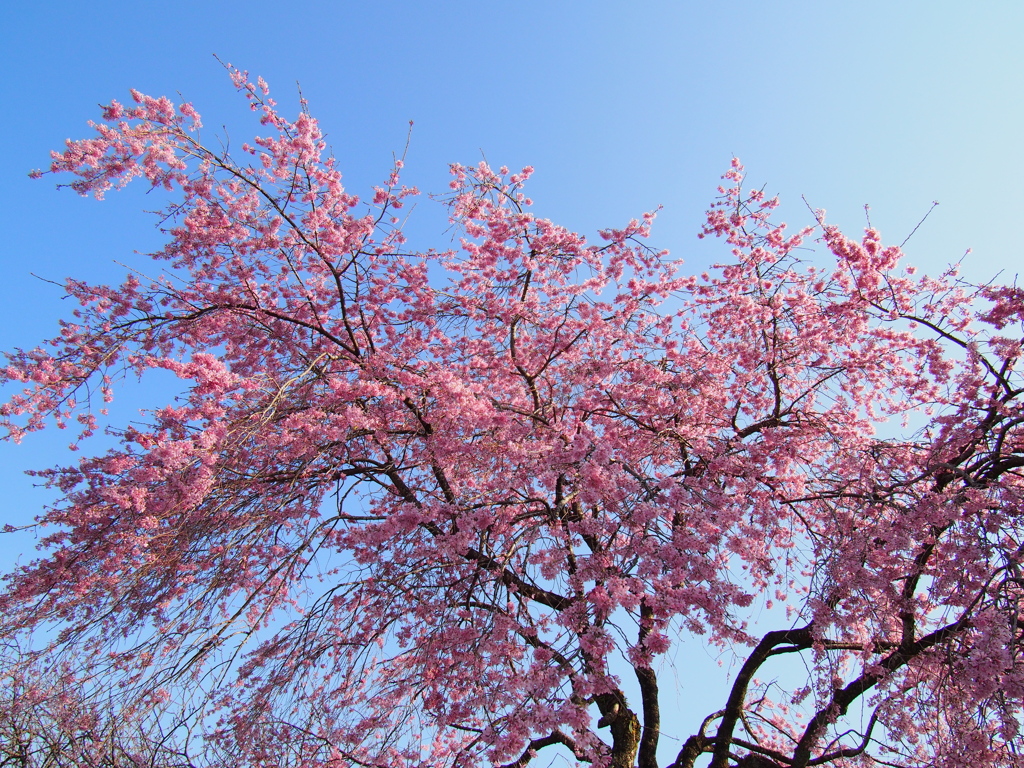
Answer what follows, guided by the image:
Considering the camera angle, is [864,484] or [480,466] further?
[480,466]

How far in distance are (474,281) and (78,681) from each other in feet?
19.8

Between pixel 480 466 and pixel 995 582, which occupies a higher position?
pixel 480 466

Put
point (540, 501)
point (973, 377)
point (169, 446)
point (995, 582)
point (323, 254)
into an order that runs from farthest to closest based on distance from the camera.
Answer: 1. point (323, 254)
2. point (540, 501)
3. point (973, 377)
4. point (169, 446)
5. point (995, 582)

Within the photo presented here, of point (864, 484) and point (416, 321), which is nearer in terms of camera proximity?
point (864, 484)

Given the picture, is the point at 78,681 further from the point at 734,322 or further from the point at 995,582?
the point at 734,322

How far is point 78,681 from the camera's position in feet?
16.3

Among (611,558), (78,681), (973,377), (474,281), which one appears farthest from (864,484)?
(78,681)

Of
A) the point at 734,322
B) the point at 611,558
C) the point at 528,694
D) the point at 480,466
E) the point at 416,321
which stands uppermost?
the point at 734,322

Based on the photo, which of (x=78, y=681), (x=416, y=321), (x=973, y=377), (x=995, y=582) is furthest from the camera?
(x=416, y=321)

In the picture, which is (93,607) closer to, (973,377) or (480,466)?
(480,466)

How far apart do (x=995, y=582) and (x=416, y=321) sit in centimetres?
653

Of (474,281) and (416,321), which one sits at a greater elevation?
(474,281)

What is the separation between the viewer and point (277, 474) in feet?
19.9

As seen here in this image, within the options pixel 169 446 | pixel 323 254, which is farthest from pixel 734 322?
pixel 169 446
